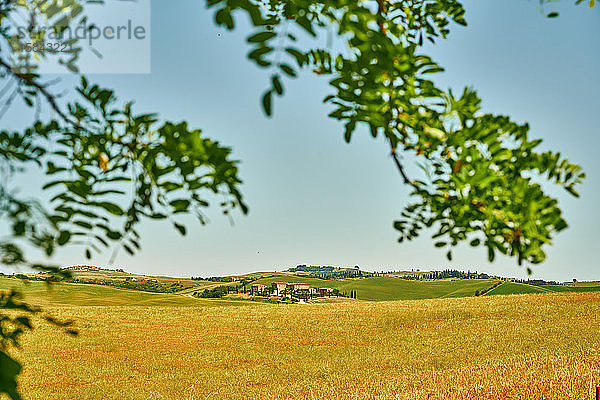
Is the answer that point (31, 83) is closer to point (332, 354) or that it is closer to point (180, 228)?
point (180, 228)

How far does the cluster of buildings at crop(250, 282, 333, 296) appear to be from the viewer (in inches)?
1794

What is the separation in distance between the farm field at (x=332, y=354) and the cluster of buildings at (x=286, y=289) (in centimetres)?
1756

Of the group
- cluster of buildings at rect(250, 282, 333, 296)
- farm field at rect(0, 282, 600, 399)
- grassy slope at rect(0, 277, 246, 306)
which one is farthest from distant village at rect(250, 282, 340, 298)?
farm field at rect(0, 282, 600, 399)

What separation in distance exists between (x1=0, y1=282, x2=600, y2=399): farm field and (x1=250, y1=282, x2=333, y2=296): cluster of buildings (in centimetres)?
1756

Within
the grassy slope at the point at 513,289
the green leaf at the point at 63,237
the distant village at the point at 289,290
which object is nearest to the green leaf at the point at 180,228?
the green leaf at the point at 63,237

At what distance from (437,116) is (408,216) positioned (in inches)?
16.6

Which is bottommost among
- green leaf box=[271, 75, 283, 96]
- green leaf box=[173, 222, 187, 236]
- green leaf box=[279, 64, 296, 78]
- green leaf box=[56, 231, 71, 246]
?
green leaf box=[56, 231, 71, 246]

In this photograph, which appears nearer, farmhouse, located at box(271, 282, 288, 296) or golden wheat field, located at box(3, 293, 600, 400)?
golden wheat field, located at box(3, 293, 600, 400)

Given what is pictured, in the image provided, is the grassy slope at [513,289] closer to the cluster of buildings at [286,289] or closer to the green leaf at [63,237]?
the cluster of buildings at [286,289]

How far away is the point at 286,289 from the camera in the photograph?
45.8 meters

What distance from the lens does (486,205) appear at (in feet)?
4.54

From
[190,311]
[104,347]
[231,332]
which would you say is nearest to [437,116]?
[104,347]

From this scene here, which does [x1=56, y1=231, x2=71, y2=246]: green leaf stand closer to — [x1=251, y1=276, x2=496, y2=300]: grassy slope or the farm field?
the farm field

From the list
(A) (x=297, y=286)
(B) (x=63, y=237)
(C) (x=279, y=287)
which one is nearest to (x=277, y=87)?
(B) (x=63, y=237)
